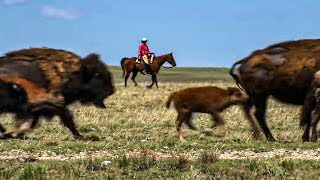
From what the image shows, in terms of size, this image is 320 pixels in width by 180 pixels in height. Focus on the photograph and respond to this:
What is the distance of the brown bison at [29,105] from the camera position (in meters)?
12.4

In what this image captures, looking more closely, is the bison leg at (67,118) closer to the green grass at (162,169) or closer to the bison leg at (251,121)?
the bison leg at (251,121)

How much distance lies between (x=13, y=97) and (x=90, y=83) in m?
1.54

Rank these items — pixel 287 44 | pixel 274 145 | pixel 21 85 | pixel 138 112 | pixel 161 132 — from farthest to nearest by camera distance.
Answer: pixel 138 112 → pixel 161 132 → pixel 287 44 → pixel 21 85 → pixel 274 145

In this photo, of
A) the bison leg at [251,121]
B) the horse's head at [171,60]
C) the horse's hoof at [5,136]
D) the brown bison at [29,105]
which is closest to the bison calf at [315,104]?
the bison leg at [251,121]

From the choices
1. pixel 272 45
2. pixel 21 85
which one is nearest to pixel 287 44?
pixel 272 45

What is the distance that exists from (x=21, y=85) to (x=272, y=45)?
177 inches

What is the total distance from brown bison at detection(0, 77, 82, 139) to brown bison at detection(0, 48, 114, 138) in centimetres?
9

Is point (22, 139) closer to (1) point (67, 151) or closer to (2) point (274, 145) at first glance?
(1) point (67, 151)

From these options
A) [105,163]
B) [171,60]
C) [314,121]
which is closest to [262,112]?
[314,121]

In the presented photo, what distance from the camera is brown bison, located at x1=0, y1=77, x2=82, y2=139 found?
490 inches

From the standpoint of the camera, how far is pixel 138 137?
13219 mm

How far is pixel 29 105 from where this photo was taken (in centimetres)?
1246

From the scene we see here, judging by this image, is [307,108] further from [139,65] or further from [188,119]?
Result: [139,65]

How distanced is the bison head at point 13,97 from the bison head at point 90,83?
2.58 ft
